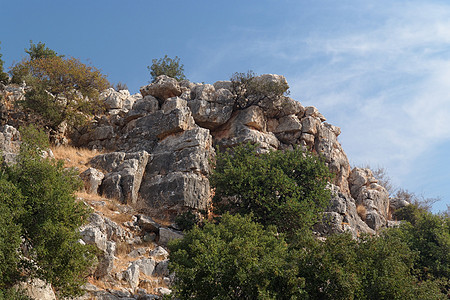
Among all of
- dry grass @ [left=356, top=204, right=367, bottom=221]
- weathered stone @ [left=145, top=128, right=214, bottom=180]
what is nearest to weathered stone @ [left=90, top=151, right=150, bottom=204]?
weathered stone @ [left=145, top=128, right=214, bottom=180]

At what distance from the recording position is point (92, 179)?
3281 cm

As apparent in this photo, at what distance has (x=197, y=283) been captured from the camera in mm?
17328

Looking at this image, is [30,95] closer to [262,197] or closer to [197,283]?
[262,197]

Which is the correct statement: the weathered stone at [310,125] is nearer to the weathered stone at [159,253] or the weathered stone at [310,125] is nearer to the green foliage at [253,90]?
Answer: the green foliage at [253,90]

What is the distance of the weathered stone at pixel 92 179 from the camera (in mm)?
32559

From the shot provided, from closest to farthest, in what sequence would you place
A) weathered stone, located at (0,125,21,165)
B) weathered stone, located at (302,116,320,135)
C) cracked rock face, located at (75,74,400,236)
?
weathered stone, located at (0,125,21,165)
cracked rock face, located at (75,74,400,236)
weathered stone, located at (302,116,320,135)

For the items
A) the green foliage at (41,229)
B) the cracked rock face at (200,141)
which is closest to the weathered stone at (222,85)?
the cracked rock face at (200,141)

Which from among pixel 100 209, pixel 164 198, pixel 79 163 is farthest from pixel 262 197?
pixel 79 163

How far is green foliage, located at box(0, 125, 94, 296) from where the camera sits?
55.1ft

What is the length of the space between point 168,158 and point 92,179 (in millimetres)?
6611

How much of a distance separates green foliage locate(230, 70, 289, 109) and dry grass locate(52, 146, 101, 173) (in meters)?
15.8

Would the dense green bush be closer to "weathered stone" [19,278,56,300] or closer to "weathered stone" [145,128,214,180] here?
"weathered stone" [145,128,214,180]

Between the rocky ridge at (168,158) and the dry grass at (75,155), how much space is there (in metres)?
1.19

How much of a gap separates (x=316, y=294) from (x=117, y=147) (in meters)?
28.9
